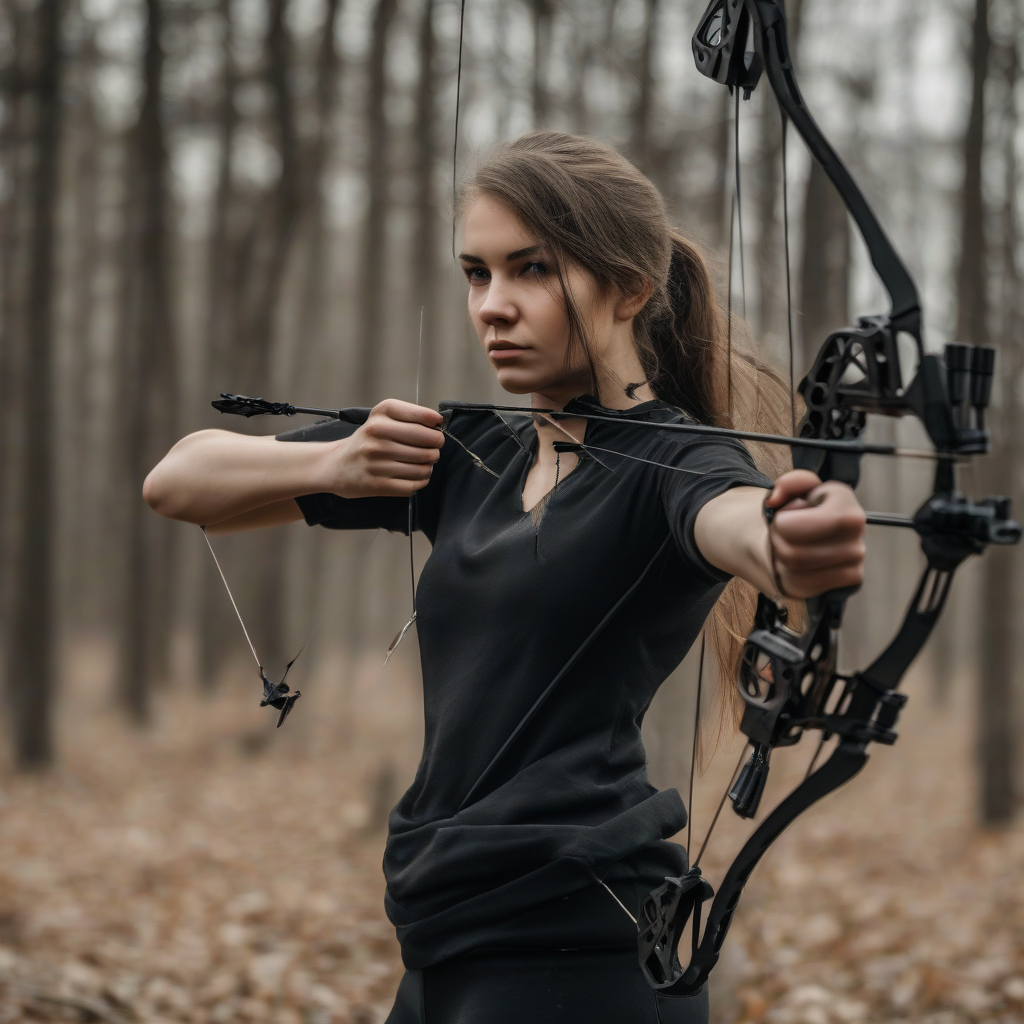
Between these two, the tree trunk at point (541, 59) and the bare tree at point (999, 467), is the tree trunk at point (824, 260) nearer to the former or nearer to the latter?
the bare tree at point (999, 467)

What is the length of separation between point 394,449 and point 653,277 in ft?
1.56

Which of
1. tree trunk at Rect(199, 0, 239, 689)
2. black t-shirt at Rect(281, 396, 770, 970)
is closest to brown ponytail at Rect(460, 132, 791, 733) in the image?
black t-shirt at Rect(281, 396, 770, 970)

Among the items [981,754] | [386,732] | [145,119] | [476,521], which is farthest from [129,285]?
[476,521]

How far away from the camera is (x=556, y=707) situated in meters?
1.45

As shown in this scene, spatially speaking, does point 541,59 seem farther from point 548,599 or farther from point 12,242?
point 12,242

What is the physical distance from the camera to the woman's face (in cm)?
149

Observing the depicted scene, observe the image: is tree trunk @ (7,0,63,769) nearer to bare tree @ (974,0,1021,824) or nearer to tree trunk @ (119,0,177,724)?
tree trunk @ (119,0,177,724)

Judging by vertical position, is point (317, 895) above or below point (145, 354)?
below

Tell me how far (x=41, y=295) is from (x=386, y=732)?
13.4ft

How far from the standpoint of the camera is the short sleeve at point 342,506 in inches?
68.8

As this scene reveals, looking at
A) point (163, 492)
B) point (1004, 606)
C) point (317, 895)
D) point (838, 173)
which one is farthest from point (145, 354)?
point (838, 173)

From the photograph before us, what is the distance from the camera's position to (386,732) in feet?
22.1

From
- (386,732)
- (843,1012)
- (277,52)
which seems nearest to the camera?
(843,1012)

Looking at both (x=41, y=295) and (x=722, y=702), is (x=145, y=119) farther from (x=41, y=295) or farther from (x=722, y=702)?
(x=722, y=702)
